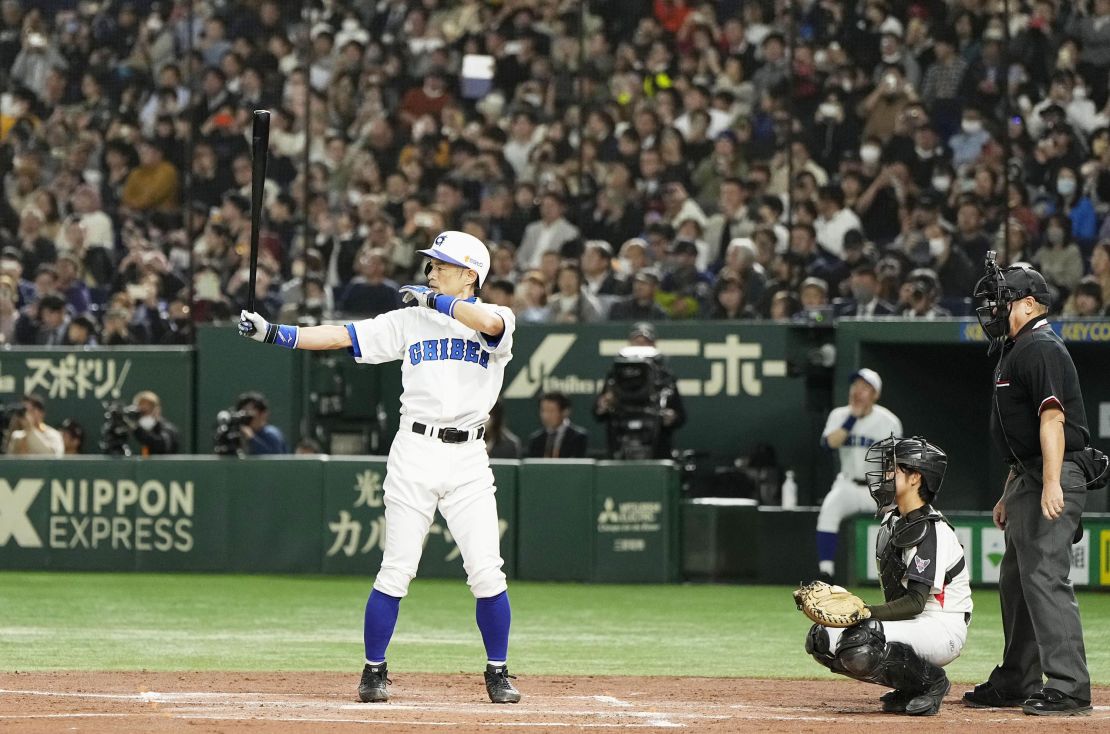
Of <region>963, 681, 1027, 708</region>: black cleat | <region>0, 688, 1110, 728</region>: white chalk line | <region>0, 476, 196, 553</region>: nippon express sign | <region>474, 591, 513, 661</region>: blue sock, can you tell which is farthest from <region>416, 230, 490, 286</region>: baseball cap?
<region>0, 476, 196, 553</region>: nippon express sign

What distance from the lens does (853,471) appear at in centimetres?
1359

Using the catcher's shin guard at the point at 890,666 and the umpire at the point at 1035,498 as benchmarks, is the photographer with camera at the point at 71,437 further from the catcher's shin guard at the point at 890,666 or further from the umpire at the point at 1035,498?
the catcher's shin guard at the point at 890,666

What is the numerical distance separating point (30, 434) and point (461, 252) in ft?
31.9

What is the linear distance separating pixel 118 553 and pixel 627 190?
5.55 metres

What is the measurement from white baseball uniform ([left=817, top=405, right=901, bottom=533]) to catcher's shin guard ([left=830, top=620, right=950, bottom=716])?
6.87 meters

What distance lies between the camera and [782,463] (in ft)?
51.0

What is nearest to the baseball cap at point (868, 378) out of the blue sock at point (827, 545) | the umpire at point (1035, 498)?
the blue sock at point (827, 545)

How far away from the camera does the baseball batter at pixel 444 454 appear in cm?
668

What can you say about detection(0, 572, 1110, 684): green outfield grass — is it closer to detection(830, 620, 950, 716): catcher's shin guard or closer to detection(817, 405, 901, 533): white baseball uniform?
detection(817, 405, 901, 533): white baseball uniform

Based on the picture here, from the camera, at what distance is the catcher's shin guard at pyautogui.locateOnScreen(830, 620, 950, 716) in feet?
21.1

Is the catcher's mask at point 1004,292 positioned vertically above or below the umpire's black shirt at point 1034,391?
above

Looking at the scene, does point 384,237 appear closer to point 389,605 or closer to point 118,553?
point 118,553

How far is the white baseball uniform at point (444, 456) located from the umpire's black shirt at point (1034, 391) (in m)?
1.96

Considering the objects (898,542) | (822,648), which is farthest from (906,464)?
(822,648)
